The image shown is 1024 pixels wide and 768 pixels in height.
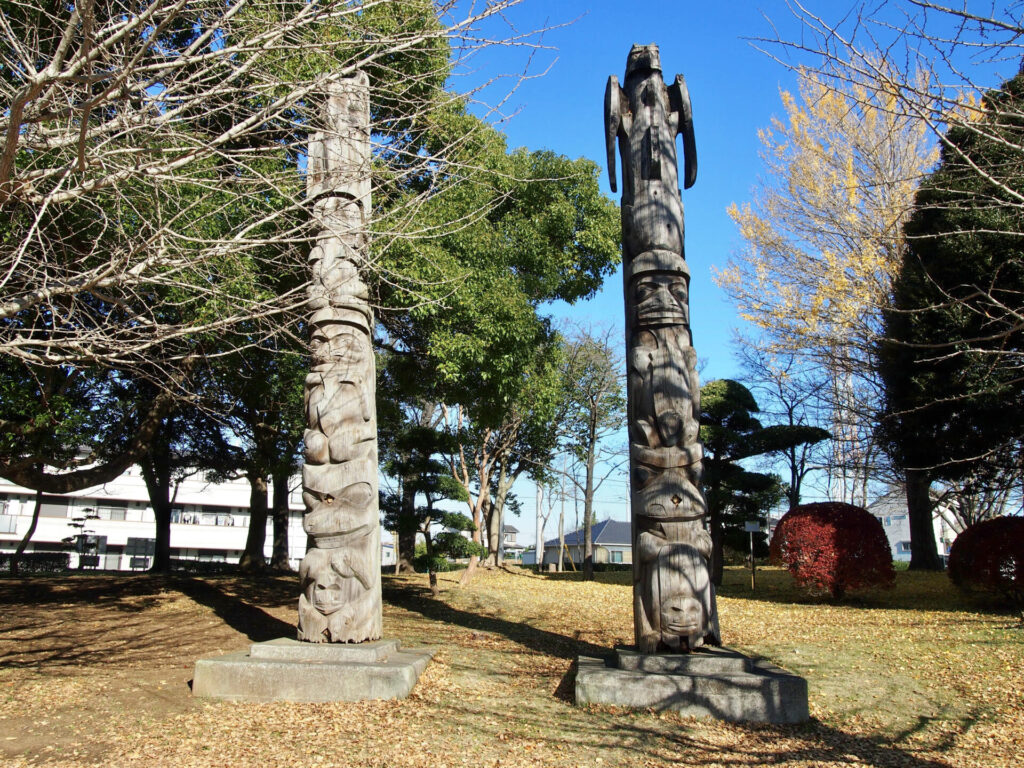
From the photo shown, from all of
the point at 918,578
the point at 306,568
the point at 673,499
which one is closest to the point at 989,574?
the point at 918,578

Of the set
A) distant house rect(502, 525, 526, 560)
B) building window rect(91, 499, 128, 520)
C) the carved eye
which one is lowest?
Answer: distant house rect(502, 525, 526, 560)

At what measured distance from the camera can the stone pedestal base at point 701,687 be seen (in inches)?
201

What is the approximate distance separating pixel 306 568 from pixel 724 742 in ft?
11.5

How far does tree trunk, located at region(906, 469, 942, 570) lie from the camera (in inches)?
635

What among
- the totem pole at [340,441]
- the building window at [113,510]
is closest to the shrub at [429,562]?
the totem pole at [340,441]

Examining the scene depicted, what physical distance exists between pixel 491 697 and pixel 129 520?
3762 cm

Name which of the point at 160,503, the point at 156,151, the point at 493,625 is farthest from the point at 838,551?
the point at 160,503

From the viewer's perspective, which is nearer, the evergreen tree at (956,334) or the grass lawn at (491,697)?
the grass lawn at (491,697)

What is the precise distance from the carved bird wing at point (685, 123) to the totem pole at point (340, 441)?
114 inches

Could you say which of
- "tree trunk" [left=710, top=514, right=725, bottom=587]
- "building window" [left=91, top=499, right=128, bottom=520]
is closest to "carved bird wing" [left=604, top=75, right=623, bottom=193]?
"tree trunk" [left=710, top=514, right=725, bottom=587]

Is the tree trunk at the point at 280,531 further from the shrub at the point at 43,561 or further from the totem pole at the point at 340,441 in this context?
the totem pole at the point at 340,441

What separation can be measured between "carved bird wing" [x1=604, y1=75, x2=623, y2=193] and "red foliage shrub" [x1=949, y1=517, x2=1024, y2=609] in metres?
7.46

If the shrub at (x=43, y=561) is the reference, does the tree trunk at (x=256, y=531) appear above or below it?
above

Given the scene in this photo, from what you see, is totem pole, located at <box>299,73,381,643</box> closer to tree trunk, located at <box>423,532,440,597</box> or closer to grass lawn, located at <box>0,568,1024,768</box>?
grass lawn, located at <box>0,568,1024,768</box>
